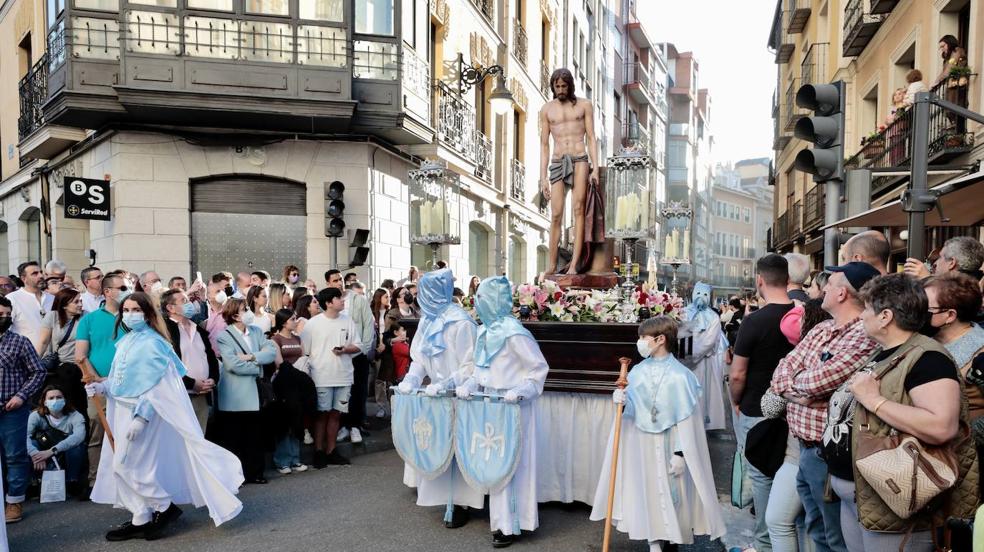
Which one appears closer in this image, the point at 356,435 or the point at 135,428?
the point at 135,428

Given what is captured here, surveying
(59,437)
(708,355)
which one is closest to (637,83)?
(708,355)

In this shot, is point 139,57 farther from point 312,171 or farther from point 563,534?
point 563,534

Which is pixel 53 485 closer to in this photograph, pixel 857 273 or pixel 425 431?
pixel 425 431

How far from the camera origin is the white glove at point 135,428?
15.8 ft

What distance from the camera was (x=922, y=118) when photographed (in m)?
4.53

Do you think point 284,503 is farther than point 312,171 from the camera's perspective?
No

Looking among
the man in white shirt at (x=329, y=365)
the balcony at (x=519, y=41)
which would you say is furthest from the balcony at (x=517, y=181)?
the man in white shirt at (x=329, y=365)

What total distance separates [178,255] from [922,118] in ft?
37.4

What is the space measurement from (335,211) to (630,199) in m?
6.52

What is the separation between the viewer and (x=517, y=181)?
2222cm

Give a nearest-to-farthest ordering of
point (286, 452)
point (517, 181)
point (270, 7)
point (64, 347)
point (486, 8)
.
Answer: point (64, 347)
point (286, 452)
point (270, 7)
point (486, 8)
point (517, 181)

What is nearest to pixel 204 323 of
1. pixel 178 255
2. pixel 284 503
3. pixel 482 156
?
pixel 284 503

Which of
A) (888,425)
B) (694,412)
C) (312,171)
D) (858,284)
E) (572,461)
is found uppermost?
(312,171)

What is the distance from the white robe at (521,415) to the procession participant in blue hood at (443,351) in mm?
419
